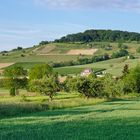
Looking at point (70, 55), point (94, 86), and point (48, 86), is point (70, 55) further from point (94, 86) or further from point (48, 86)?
point (94, 86)

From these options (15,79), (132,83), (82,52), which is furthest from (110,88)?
(82,52)

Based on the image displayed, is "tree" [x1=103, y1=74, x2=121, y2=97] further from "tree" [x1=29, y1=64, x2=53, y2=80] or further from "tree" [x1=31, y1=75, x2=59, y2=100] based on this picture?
"tree" [x1=29, y1=64, x2=53, y2=80]

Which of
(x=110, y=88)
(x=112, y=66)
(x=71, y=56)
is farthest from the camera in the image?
(x=71, y=56)

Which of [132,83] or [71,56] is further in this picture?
[71,56]

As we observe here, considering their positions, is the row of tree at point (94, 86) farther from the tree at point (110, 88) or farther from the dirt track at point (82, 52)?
the dirt track at point (82, 52)

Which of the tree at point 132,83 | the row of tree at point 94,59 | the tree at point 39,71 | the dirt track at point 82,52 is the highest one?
the dirt track at point 82,52

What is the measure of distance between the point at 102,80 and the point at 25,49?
11409 cm

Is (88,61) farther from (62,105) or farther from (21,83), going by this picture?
(62,105)

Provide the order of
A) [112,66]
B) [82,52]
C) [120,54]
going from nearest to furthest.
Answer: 1. [112,66]
2. [120,54]
3. [82,52]

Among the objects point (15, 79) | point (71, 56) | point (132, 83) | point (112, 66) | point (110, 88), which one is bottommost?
point (132, 83)

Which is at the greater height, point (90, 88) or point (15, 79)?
point (15, 79)

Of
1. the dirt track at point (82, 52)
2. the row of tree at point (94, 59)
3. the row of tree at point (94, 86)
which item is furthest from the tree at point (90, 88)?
the dirt track at point (82, 52)

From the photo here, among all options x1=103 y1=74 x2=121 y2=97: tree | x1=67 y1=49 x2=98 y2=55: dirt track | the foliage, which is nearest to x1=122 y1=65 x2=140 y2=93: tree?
x1=103 y1=74 x2=121 y2=97: tree

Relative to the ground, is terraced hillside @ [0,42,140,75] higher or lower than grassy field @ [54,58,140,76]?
higher
